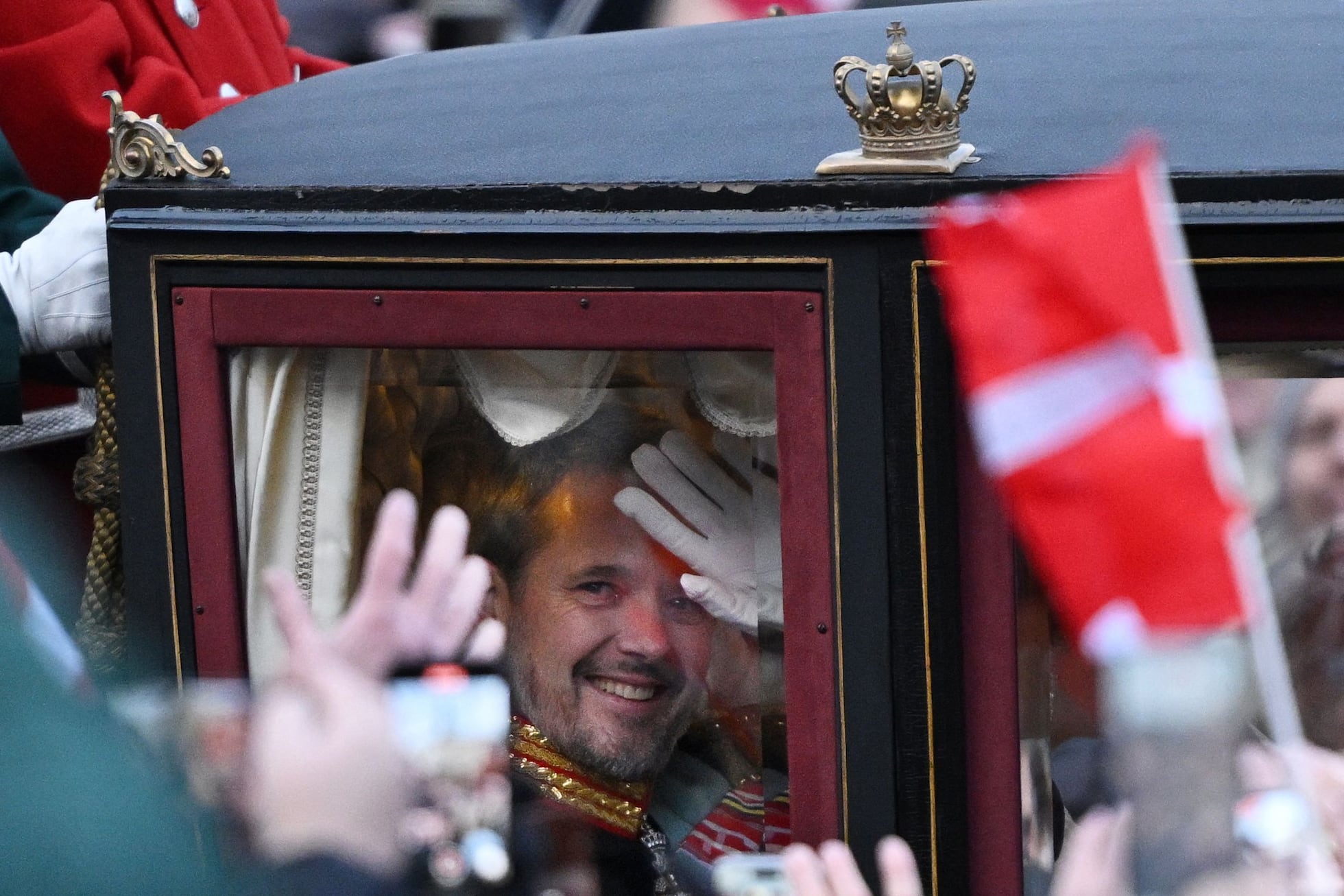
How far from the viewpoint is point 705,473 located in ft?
5.63

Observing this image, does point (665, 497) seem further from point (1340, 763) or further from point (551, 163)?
point (1340, 763)

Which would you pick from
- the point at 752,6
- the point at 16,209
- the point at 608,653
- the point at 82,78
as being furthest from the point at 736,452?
the point at 752,6

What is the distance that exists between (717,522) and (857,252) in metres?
0.31

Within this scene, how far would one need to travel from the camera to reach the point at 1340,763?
5.08 feet

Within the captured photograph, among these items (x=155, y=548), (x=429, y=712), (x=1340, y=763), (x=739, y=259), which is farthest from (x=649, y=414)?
(x=1340, y=763)

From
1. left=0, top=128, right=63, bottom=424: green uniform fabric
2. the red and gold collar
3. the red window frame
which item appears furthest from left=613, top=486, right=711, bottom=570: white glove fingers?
left=0, top=128, right=63, bottom=424: green uniform fabric

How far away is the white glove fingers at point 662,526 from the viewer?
1.74 m

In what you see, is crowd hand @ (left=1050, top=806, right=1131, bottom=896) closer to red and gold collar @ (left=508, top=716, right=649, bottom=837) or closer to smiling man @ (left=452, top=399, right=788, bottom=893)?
smiling man @ (left=452, top=399, right=788, bottom=893)

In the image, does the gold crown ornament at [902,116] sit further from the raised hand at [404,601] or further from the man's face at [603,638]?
the raised hand at [404,601]

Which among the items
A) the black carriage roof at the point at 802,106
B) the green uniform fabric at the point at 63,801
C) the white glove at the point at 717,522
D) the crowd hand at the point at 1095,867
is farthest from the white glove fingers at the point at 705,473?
the green uniform fabric at the point at 63,801

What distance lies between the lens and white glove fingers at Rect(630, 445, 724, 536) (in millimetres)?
1727

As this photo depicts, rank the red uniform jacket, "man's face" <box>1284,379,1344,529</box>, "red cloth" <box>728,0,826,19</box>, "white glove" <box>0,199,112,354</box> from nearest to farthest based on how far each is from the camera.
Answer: "man's face" <box>1284,379,1344,529</box> → "white glove" <box>0,199,112,354</box> → the red uniform jacket → "red cloth" <box>728,0,826,19</box>

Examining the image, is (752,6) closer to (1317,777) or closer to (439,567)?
(1317,777)

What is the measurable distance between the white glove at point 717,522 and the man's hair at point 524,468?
25 mm
